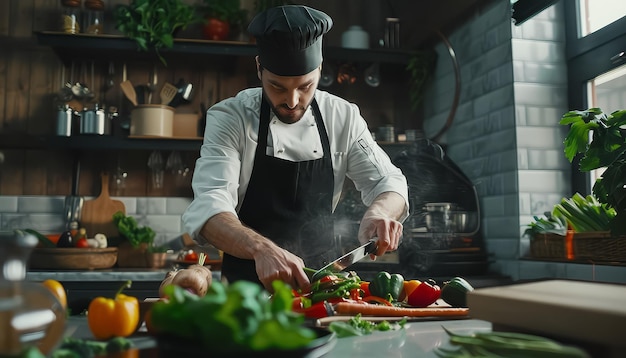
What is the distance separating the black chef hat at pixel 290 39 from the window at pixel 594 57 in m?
1.61

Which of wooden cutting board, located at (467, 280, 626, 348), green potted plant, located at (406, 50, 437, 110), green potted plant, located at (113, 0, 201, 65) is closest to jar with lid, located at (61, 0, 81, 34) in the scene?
green potted plant, located at (113, 0, 201, 65)

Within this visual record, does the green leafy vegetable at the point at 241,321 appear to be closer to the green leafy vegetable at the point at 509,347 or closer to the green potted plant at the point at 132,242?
the green leafy vegetable at the point at 509,347

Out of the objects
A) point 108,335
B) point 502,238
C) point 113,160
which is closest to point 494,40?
point 502,238

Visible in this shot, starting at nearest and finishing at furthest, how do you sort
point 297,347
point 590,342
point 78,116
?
point 297,347, point 590,342, point 78,116

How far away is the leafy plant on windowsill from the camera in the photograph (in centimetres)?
193

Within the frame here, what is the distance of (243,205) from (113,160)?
2100 millimetres

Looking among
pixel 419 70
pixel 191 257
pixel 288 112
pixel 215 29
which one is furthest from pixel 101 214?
pixel 419 70

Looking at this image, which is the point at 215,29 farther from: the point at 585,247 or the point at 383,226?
the point at 585,247

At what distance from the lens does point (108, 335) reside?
1212 millimetres

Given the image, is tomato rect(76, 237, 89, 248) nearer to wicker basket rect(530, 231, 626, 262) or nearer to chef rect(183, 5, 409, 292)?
chef rect(183, 5, 409, 292)

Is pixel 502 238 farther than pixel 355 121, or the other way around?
pixel 502 238

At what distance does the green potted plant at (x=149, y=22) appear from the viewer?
143 inches

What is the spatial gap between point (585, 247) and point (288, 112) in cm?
145

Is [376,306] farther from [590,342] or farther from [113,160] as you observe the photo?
[113,160]
